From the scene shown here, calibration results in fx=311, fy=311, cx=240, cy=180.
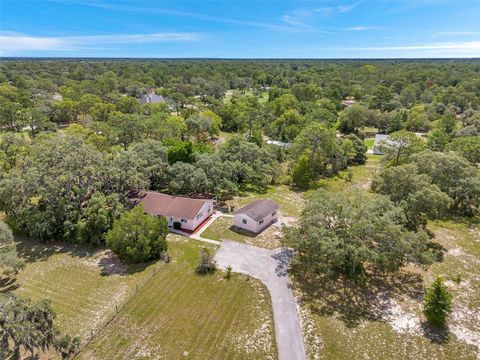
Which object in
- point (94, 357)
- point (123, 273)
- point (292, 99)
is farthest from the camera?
point (292, 99)

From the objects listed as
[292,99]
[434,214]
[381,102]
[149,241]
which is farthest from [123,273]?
[381,102]

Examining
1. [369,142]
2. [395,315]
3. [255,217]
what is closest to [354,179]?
[255,217]

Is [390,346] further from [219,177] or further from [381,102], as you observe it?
[381,102]

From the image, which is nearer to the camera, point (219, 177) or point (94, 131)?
point (219, 177)

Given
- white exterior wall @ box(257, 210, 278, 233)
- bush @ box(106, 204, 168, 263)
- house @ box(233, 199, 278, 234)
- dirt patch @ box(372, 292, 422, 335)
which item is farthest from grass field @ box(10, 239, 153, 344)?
dirt patch @ box(372, 292, 422, 335)

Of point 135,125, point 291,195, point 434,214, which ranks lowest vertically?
point 291,195

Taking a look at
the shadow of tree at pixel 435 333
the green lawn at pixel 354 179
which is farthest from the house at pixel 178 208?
the shadow of tree at pixel 435 333

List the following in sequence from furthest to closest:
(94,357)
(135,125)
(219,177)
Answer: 1. (135,125)
2. (219,177)
3. (94,357)

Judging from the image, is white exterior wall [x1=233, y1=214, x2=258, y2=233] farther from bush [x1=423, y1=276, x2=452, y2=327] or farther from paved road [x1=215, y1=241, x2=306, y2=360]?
bush [x1=423, y1=276, x2=452, y2=327]
